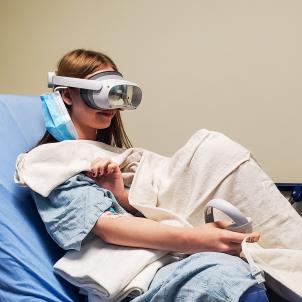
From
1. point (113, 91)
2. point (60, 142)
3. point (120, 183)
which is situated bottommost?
point (120, 183)

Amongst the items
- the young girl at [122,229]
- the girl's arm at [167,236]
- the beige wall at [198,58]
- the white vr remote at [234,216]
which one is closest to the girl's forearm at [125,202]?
the young girl at [122,229]

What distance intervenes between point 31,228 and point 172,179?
0.38 m

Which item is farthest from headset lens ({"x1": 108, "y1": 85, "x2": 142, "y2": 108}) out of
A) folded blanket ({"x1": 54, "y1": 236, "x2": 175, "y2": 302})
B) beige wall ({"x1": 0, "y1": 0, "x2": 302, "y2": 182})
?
beige wall ({"x1": 0, "y1": 0, "x2": 302, "y2": 182})

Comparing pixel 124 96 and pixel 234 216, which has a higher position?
pixel 124 96

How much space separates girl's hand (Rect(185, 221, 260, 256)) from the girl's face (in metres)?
0.47

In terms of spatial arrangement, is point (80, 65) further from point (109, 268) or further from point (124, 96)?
point (109, 268)

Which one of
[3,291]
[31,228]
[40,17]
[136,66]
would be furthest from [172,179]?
[40,17]

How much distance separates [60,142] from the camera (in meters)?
0.98

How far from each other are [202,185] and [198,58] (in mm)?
811

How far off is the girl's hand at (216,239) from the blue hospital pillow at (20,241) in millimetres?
291

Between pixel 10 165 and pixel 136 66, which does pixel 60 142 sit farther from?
pixel 136 66

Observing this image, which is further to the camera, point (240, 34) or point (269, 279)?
point (240, 34)

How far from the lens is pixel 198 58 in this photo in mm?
1558

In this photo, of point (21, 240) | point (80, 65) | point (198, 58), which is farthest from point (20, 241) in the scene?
point (198, 58)
